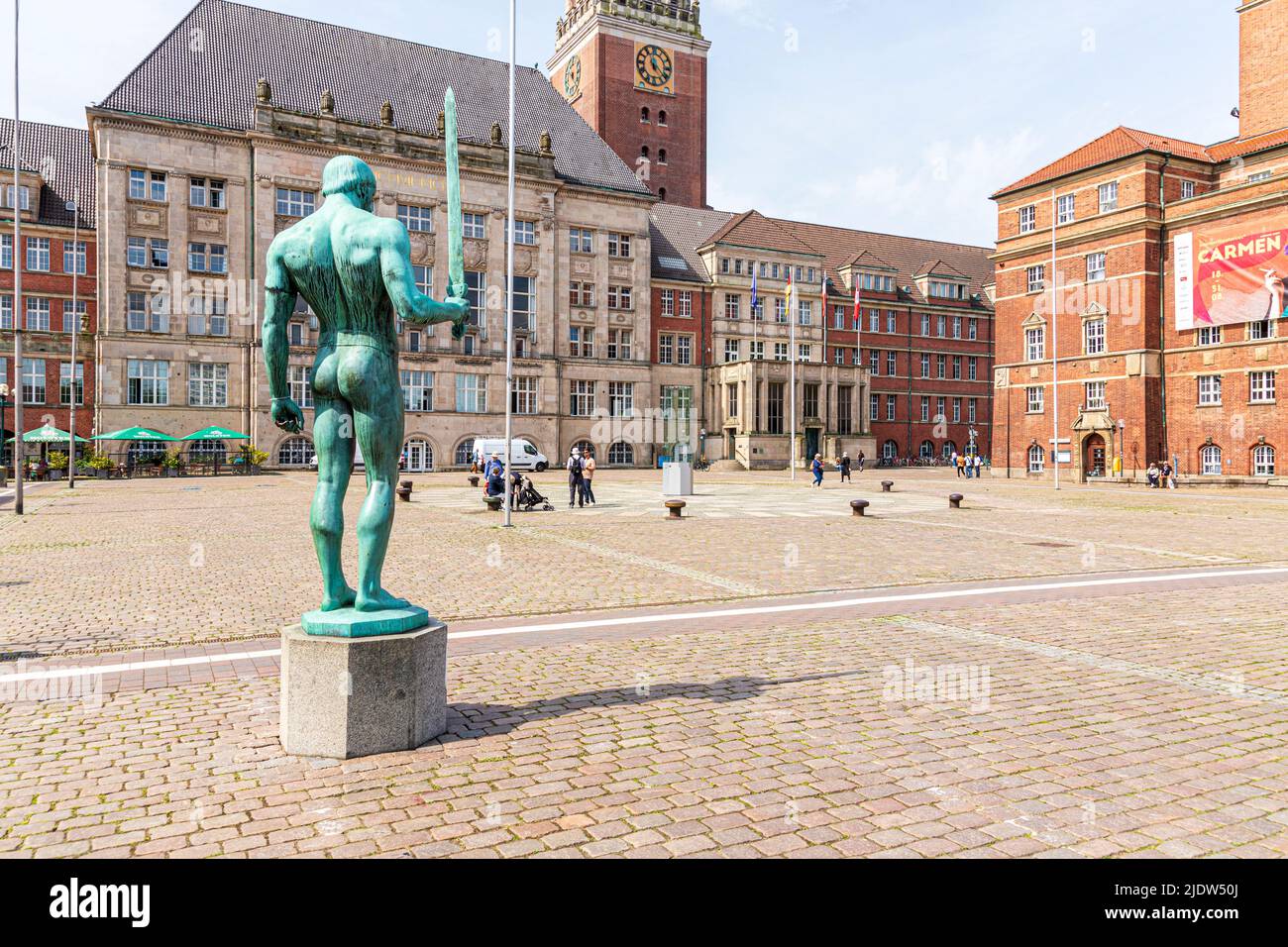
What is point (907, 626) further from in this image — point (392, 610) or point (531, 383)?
point (531, 383)

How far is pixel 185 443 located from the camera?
52031 mm

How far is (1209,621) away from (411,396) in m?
53.6

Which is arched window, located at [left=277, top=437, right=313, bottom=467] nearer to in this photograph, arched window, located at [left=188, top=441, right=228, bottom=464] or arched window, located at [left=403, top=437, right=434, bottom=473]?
arched window, located at [left=188, top=441, right=228, bottom=464]

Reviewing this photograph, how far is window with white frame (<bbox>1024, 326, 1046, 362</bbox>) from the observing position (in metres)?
53.7

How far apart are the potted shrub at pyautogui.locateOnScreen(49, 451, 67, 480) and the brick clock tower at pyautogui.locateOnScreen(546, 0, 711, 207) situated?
56435mm

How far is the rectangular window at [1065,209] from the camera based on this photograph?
5178 centimetres

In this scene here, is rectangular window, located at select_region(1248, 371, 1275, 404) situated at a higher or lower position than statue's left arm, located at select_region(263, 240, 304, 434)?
higher

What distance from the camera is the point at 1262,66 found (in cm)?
5091

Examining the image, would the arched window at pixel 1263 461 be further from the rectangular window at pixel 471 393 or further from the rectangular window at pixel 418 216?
the rectangular window at pixel 418 216

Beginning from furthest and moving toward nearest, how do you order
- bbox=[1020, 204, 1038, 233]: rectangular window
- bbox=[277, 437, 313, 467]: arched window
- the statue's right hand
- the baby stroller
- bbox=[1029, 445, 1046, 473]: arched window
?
bbox=[277, 437, 313, 467]: arched window, bbox=[1020, 204, 1038, 233]: rectangular window, bbox=[1029, 445, 1046, 473]: arched window, the baby stroller, the statue's right hand

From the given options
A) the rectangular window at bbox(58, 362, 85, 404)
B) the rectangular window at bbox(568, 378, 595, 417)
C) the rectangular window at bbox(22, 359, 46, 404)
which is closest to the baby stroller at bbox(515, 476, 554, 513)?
the rectangular window at bbox(568, 378, 595, 417)

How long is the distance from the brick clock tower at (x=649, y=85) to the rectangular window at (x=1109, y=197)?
4416cm
